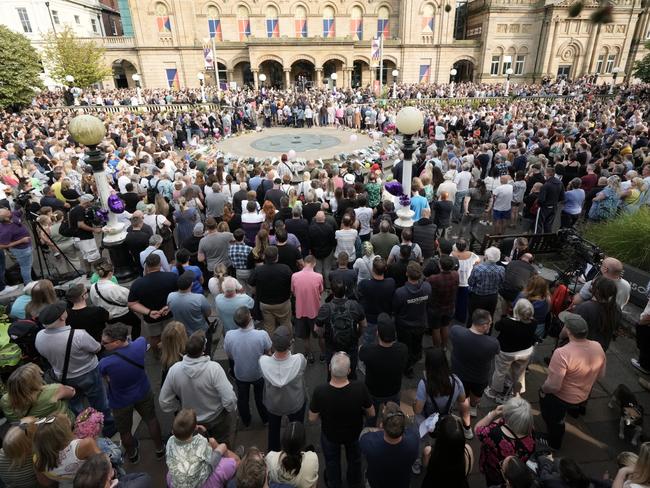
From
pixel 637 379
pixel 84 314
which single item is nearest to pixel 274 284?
pixel 84 314

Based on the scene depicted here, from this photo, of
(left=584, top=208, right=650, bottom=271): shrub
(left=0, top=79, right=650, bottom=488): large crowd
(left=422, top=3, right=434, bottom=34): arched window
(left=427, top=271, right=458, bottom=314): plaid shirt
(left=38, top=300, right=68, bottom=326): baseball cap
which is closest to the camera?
(left=0, top=79, right=650, bottom=488): large crowd

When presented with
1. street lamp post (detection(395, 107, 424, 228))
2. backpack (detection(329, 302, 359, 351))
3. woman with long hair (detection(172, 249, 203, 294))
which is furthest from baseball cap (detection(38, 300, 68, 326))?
street lamp post (detection(395, 107, 424, 228))

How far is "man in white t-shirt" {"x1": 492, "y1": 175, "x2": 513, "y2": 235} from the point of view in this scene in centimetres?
891

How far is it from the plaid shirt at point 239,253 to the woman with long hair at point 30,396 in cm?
303

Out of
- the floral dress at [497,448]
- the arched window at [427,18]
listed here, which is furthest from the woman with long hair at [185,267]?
the arched window at [427,18]

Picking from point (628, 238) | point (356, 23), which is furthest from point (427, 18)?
point (628, 238)

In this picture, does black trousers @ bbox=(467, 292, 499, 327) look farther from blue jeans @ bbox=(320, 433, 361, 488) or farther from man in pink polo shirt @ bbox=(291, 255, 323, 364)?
blue jeans @ bbox=(320, 433, 361, 488)

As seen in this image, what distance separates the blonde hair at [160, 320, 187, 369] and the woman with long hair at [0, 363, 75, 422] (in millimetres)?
883

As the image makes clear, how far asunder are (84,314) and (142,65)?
42211mm

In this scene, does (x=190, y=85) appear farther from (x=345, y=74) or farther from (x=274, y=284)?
(x=274, y=284)

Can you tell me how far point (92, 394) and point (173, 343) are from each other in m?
1.40

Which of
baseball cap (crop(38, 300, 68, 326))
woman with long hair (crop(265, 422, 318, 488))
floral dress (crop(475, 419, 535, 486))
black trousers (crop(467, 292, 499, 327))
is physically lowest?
black trousers (crop(467, 292, 499, 327))

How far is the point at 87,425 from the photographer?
3066mm

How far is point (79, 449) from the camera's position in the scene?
8.98ft
